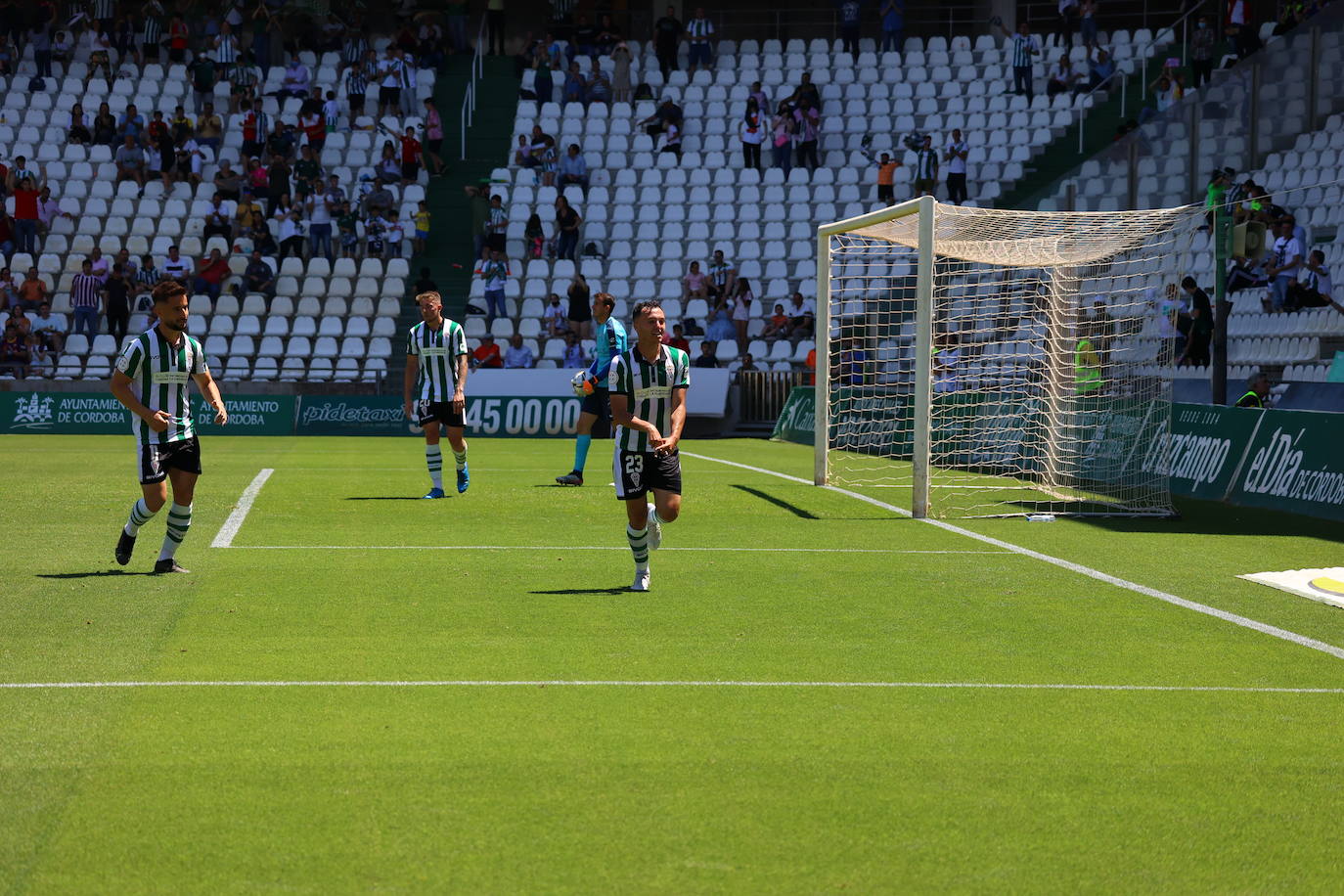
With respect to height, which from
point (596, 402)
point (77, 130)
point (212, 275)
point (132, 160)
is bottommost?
point (596, 402)

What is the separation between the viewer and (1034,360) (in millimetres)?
18516

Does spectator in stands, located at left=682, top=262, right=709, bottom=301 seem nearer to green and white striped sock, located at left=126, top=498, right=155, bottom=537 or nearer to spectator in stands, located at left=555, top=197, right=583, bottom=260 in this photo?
spectator in stands, located at left=555, top=197, right=583, bottom=260

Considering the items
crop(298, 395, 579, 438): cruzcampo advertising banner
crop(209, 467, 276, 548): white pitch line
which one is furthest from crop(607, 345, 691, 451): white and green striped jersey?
crop(298, 395, 579, 438): cruzcampo advertising banner

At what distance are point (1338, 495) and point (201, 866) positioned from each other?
12.5m

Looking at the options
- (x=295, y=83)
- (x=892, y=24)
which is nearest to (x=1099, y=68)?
(x=892, y=24)

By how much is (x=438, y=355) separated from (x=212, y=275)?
59.3ft

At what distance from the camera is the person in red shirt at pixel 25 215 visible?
32938mm

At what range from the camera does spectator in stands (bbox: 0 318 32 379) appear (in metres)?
30.3

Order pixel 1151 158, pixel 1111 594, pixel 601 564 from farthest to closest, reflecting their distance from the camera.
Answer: pixel 1151 158, pixel 601 564, pixel 1111 594

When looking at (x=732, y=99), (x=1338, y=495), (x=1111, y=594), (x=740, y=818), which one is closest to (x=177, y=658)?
(x=740, y=818)

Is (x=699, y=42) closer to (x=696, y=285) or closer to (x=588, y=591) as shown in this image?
(x=696, y=285)

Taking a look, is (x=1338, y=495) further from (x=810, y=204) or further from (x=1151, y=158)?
(x=810, y=204)

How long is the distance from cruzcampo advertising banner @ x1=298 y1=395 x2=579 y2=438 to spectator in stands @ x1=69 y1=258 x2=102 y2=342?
5.44 m

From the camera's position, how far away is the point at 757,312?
31688 mm
